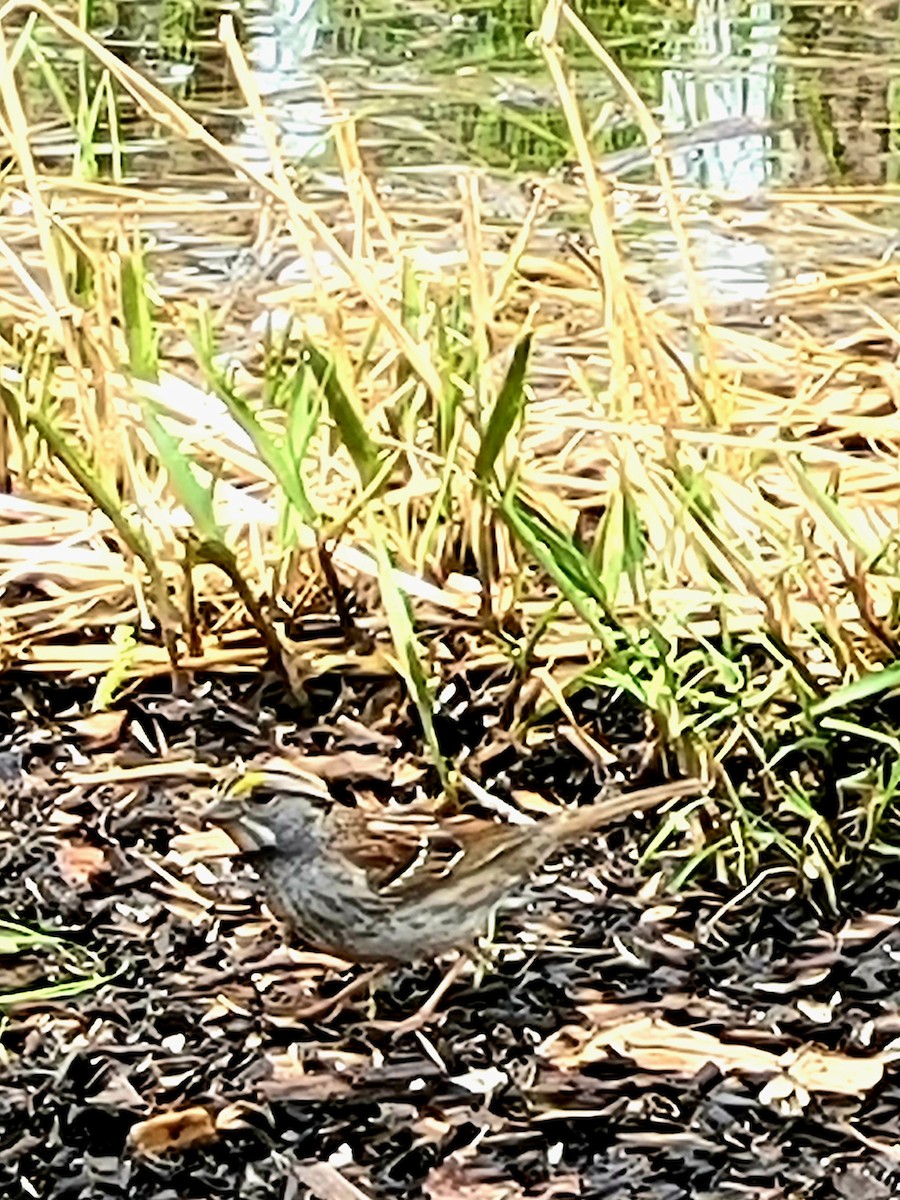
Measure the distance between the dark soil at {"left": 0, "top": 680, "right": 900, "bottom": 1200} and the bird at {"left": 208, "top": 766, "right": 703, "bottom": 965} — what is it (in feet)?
0.28

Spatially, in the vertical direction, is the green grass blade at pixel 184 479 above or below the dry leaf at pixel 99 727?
above

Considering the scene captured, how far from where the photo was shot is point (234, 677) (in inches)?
109

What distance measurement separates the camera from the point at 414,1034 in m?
2.11

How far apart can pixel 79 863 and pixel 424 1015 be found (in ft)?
1.56

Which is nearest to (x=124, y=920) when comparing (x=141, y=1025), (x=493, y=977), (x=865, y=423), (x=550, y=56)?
(x=141, y=1025)

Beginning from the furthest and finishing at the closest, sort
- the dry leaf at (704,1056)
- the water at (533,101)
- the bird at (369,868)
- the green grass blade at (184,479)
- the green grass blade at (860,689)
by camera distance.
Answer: the water at (533,101) → the green grass blade at (184,479) → the green grass blade at (860,689) → the bird at (369,868) → the dry leaf at (704,1056)

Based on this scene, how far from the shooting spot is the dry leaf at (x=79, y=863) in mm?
2375

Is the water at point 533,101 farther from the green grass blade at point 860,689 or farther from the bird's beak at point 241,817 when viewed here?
the bird's beak at point 241,817

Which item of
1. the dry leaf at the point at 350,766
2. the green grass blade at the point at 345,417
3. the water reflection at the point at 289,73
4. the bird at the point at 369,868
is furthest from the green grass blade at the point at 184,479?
the water reflection at the point at 289,73

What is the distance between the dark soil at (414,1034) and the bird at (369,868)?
8cm

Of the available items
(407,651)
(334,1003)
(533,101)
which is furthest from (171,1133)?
(533,101)

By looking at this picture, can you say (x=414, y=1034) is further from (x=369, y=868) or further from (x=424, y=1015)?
(x=369, y=868)

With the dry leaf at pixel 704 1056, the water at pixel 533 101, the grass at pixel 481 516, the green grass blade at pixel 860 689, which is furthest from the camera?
the water at pixel 533 101

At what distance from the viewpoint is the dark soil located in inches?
74.5
